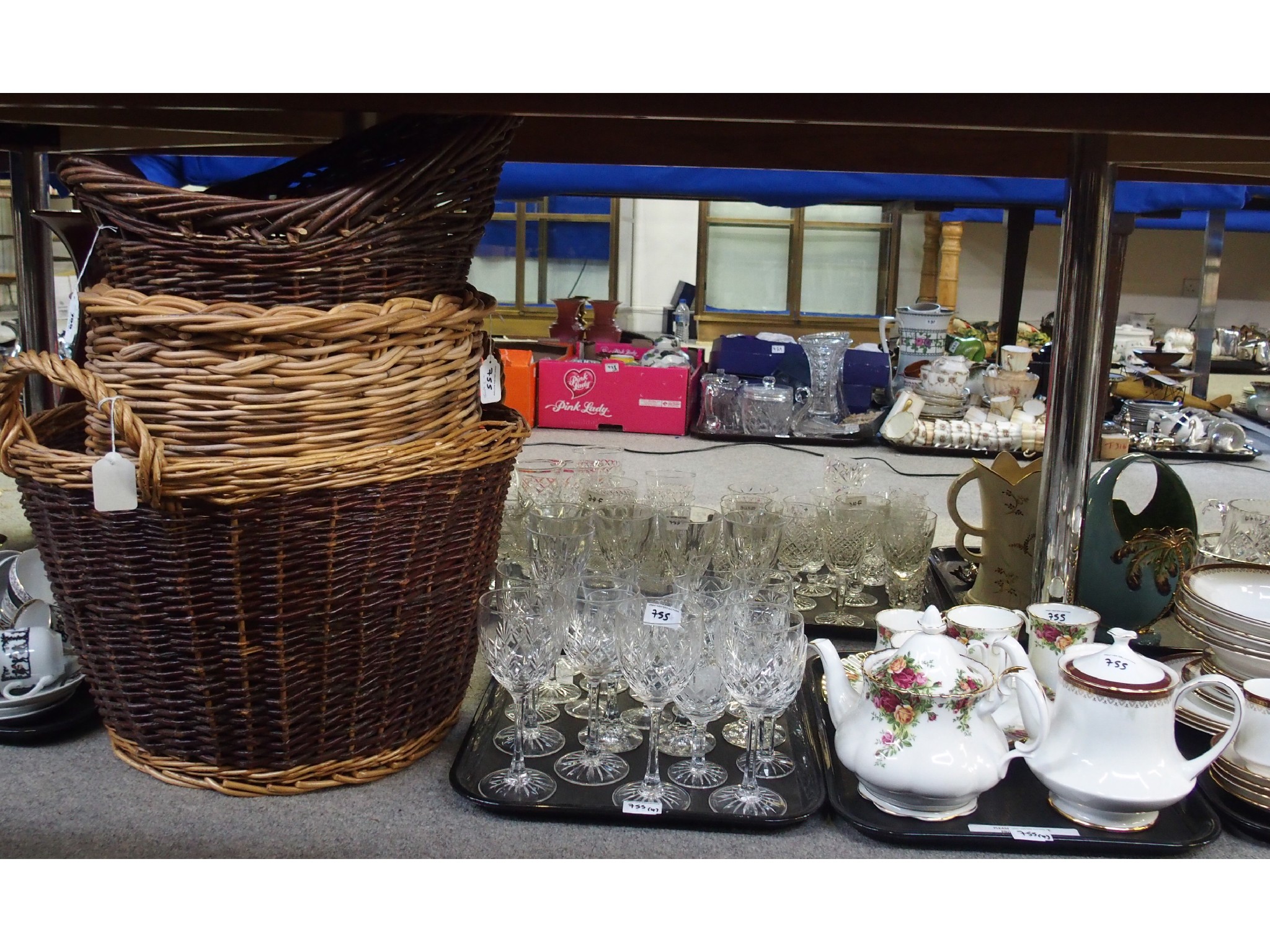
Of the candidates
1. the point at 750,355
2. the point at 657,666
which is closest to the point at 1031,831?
the point at 657,666

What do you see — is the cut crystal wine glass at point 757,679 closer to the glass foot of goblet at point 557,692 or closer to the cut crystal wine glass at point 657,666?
the cut crystal wine glass at point 657,666

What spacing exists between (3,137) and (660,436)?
2039mm

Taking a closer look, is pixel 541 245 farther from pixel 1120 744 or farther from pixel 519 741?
pixel 1120 744

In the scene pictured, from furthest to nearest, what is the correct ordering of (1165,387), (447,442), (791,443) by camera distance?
1. (1165,387)
2. (791,443)
3. (447,442)

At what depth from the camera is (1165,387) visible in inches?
135

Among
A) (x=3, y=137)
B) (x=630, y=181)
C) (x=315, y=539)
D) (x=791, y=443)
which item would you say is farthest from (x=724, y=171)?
(x=315, y=539)

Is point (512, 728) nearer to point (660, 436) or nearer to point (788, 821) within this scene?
point (788, 821)

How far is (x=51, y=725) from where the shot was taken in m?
1.04

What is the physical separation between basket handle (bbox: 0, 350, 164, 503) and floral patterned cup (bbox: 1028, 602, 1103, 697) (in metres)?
0.84

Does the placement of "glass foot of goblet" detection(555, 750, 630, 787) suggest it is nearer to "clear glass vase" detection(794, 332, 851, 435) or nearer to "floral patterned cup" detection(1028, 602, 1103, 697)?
"floral patterned cup" detection(1028, 602, 1103, 697)

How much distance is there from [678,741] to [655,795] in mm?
113

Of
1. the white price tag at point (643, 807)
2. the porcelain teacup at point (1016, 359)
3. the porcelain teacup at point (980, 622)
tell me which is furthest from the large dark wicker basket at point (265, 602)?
the porcelain teacup at point (1016, 359)

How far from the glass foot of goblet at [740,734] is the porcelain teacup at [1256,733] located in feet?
1.32

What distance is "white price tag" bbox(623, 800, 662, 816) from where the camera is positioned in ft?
2.97
